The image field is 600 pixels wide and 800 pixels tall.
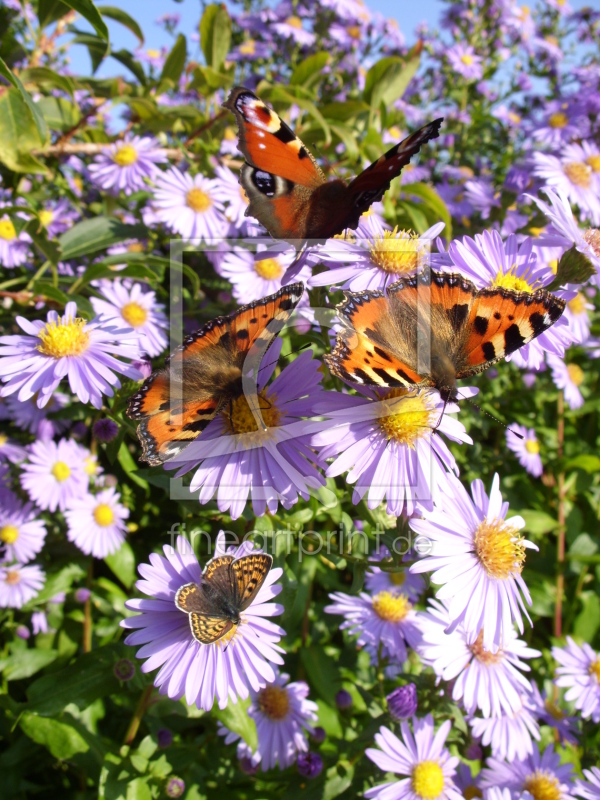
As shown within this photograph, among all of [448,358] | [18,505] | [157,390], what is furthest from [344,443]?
[18,505]

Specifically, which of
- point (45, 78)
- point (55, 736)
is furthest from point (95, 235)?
point (55, 736)

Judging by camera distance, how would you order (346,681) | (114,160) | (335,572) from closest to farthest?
(346,681) < (335,572) < (114,160)

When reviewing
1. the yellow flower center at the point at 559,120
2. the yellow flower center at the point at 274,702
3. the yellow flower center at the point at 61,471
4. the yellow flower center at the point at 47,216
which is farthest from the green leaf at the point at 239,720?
the yellow flower center at the point at 559,120

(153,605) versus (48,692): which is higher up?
(153,605)

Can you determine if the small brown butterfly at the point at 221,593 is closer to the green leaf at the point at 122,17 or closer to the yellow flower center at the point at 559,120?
the green leaf at the point at 122,17

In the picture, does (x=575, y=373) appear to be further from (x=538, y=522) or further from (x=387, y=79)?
(x=387, y=79)

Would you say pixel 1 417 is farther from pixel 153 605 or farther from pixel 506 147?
pixel 506 147

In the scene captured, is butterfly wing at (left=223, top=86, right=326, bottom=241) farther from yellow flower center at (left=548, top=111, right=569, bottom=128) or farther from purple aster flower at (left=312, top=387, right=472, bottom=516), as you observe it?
yellow flower center at (left=548, top=111, right=569, bottom=128)
